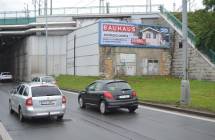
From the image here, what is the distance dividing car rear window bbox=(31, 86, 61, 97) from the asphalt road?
109 cm

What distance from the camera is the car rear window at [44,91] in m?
16.4

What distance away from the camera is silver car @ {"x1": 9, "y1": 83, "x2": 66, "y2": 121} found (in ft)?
52.5

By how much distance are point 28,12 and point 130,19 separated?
18787 millimetres

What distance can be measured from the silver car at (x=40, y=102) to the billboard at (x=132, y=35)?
3307cm

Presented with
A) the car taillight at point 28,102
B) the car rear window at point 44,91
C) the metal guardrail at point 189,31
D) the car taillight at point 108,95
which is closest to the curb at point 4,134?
the car taillight at point 28,102

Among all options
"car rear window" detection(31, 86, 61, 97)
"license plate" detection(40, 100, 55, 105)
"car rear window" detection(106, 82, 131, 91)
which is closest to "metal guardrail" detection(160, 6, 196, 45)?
"car rear window" detection(106, 82, 131, 91)

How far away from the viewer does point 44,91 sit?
16.6 meters

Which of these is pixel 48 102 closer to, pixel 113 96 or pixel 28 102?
pixel 28 102

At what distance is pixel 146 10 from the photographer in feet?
203

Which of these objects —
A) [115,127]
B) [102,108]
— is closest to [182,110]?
[102,108]

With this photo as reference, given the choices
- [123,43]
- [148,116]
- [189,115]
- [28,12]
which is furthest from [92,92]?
[28,12]

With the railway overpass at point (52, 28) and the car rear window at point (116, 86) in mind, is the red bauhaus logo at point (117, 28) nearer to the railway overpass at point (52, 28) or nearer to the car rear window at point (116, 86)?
the railway overpass at point (52, 28)

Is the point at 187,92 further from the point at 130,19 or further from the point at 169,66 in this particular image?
the point at 130,19

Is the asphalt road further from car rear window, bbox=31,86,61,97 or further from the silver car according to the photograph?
car rear window, bbox=31,86,61,97
